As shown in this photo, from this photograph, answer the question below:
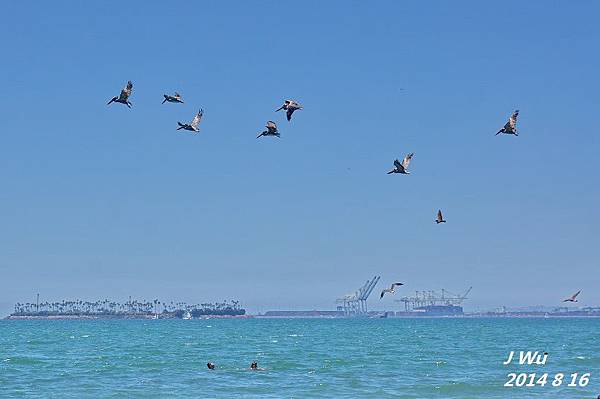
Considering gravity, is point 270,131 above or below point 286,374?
above

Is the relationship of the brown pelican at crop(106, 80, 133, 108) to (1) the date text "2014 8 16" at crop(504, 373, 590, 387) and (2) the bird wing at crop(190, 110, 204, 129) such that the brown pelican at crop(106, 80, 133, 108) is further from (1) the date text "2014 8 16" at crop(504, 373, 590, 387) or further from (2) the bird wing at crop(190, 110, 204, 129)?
(1) the date text "2014 8 16" at crop(504, 373, 590, 387)

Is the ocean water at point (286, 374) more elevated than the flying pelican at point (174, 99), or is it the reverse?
the flying pelican at point (174, 99)

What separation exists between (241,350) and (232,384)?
38.0m

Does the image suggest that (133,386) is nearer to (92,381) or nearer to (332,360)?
(92,381)

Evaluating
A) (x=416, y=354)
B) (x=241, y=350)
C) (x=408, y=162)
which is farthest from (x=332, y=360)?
(x=408, y=162)

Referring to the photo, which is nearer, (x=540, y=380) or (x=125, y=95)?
(x=125, y=95)

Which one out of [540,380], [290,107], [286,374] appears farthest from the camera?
[286,374]

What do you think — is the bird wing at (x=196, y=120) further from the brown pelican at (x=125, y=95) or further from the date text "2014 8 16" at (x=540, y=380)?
the date text "2014 8 16" at (x=540, y=380)

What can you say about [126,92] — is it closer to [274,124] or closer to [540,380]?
[274,124]

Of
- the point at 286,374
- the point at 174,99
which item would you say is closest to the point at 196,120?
the point at 174,99

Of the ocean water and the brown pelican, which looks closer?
the brown pelican

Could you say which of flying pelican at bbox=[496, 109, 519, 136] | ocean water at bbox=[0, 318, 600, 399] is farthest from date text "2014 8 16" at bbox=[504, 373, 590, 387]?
flying pelican at bbox=[496, 109, 519, 136]

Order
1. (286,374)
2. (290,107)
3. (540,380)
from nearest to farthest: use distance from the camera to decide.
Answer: (290,107), (540,380), (286,374)

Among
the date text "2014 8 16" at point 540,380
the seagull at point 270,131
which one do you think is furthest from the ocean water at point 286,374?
the seagull at point 270,131
